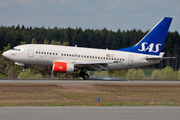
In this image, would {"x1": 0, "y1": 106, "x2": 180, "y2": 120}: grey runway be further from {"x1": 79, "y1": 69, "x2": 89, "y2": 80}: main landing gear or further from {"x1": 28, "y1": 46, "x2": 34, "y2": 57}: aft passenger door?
{"x1": 79, "y1": 69, "x2": 89, "y2": 80}: main landing gear

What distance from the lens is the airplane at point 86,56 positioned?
135ft

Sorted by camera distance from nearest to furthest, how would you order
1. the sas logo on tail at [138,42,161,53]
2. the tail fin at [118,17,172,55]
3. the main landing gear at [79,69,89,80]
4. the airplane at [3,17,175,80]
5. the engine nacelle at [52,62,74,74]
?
1. the engine nacelle at [52,62,74,74]
2. the airplane at [3,17,175,80]
3. the main landing gear at [79,69,89,80]
4. the tail fin at [118,17,172,55]
5. the sas logo on tail at [138,42,161,53]

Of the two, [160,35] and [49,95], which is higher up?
[160,35]

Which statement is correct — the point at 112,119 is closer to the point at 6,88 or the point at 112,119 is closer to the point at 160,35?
the point at 6,88

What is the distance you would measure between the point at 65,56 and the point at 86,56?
309 centimetres

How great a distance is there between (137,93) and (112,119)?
652 inches

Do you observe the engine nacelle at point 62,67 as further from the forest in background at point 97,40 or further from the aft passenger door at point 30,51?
Result: the forest in background at point 97,40

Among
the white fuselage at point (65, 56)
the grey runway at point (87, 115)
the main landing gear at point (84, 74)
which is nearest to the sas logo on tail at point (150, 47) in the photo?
the white fuselage at point (65, 56)

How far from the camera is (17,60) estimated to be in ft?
136

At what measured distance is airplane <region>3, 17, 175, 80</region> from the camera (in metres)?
41.2

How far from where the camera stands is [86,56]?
4262 cm

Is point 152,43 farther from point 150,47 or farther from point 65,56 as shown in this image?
point 65,56

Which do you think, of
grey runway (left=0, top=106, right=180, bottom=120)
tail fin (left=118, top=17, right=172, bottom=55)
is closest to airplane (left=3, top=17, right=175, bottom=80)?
tail fin (left=118, top=17, right=172, bottom=55)

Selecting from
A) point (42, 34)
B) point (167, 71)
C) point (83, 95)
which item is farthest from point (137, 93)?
point (42, 34)
